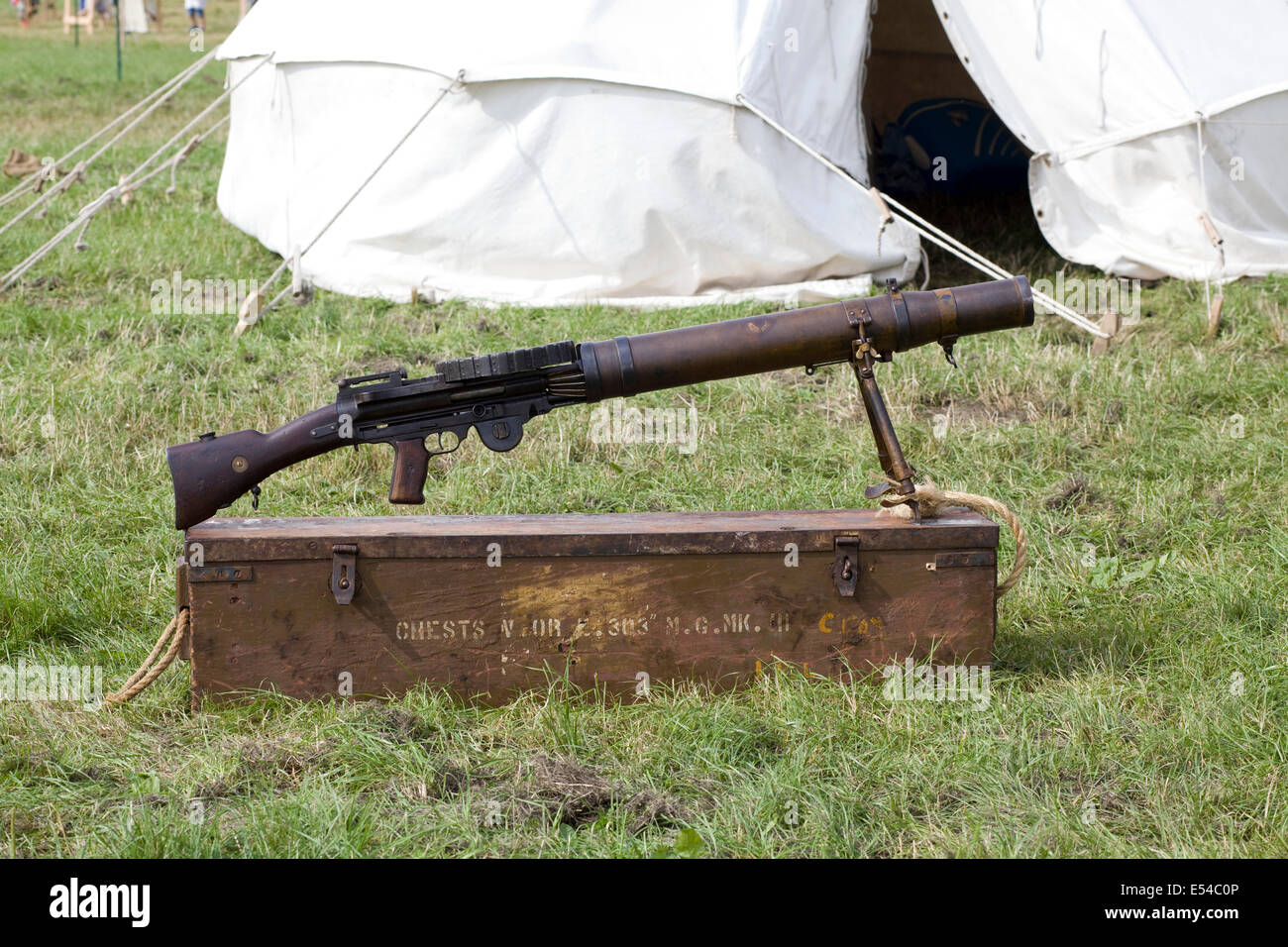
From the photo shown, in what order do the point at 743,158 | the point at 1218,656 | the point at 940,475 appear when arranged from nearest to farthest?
the point at 1218,656
the point at 940,475
the point at 743,158

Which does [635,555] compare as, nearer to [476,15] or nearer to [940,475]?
[940,475]

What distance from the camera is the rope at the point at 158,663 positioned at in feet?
10.3

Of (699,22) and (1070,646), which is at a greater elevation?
(699,22)

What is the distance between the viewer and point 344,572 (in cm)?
307

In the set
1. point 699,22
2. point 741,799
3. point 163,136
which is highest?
point 163,136

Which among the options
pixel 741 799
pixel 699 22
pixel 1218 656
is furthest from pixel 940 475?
pixel 699 22

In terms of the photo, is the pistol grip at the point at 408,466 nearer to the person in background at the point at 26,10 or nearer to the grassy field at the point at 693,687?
the grassy field at the point at 693,687

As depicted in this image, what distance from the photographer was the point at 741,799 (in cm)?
274

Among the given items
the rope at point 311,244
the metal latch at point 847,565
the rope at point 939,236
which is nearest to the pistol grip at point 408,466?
the metal latch at point 847,565

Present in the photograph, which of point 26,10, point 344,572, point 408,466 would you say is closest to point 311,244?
point 408,466

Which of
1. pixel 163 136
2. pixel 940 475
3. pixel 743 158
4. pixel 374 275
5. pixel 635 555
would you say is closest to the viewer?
pixel 635 555

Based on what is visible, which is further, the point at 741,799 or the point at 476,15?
the point at 476,15

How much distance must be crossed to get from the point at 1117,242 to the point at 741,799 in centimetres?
467

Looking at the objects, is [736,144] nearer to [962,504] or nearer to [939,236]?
[939,236]
